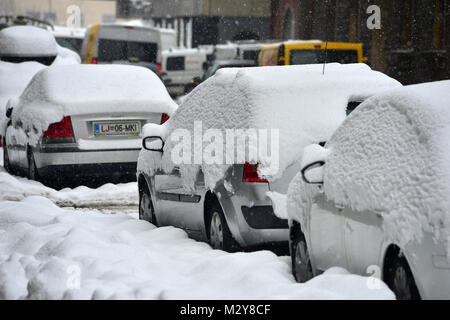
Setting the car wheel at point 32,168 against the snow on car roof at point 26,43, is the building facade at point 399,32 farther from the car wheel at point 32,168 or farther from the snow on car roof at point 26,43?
the car wheel at point 32,168

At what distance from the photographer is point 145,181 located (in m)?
9.62

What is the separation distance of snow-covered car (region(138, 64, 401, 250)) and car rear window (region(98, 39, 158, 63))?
24130mm

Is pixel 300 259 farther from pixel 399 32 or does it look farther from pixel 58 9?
pixel 58 9

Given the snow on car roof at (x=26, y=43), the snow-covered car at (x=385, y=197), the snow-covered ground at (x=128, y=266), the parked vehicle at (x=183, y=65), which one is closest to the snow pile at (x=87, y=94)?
the snow-covered ground at (x=128, y=266)

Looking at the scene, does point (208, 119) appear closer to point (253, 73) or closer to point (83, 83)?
point (253, 73)

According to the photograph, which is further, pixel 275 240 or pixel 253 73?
pixel 253 73

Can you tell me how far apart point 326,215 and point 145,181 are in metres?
3.93

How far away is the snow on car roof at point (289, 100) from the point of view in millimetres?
7156

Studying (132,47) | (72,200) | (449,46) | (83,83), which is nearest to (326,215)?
(72,200)

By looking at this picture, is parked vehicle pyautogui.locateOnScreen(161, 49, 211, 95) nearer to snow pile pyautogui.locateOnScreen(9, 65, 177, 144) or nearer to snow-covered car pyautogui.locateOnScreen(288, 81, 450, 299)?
snow pile pyautogui.locateOnScreen(9, 65, 177, 144)

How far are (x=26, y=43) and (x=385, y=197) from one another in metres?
18.7

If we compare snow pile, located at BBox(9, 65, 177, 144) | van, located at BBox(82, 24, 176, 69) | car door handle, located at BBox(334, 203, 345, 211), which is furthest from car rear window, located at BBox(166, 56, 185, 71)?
car door handle, located at BBox(334, 203, 345, 211)

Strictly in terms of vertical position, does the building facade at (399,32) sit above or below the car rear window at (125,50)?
above

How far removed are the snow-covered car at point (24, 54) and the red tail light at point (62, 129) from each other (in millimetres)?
9211
